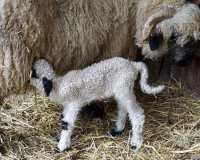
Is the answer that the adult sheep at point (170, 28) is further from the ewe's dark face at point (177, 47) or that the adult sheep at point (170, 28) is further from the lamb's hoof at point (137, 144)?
the lamb's hoof at point (137, 144)

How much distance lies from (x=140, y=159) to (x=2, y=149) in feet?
2.84

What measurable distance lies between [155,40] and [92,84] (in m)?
0.56

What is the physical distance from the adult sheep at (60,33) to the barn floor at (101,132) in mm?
387

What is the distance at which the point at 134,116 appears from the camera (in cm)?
291

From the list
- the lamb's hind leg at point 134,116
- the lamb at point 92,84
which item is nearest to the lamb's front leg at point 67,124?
the lamb at point 92,84

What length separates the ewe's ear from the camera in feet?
10.2

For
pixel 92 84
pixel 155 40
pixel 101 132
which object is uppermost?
pixel 155 40

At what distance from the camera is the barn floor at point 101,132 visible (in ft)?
9.68

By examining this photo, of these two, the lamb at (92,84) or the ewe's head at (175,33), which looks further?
the ewe's head at (175,33)

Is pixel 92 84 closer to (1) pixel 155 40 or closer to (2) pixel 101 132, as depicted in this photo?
(2) pixel 101 132

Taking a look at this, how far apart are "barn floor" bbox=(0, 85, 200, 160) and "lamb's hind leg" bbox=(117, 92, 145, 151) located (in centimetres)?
5

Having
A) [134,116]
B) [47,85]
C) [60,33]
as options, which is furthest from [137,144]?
[60,33]

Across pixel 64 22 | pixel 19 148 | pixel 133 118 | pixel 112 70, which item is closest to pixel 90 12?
pixel 64 22

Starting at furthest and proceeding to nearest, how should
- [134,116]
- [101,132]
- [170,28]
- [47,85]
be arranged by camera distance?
1. [101,132]
2. [170,28]
3. [134,116]
4. [47,85]
